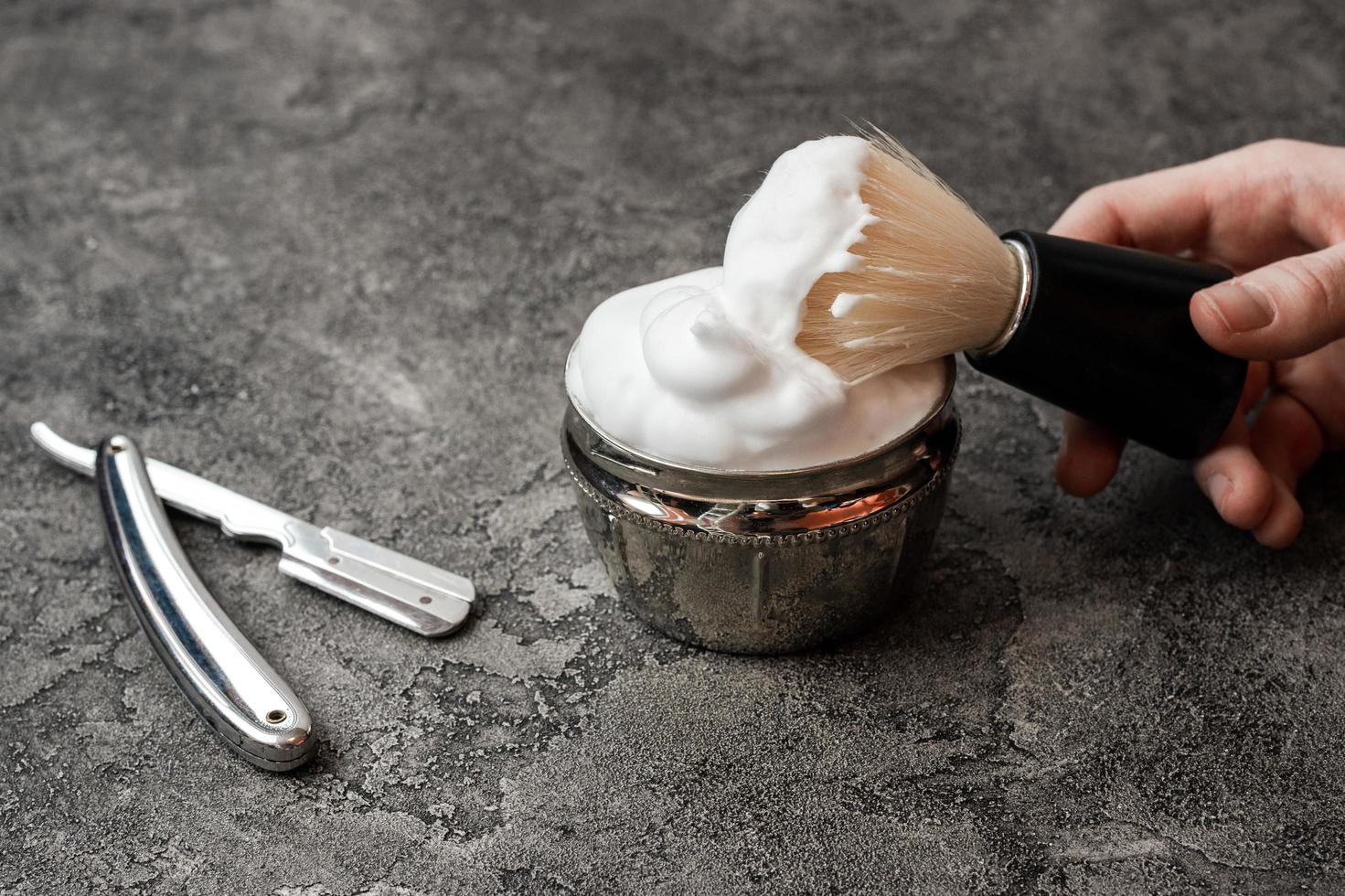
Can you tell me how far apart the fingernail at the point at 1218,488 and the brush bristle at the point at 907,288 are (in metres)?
0.26

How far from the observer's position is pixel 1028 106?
64.6 inches

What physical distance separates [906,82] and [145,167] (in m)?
0.98

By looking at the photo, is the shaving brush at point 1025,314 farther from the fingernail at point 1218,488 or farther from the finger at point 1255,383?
the finger at point 1255,383

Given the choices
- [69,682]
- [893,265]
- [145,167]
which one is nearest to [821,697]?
[893,265]

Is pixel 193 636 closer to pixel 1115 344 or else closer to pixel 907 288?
pixel 907 288

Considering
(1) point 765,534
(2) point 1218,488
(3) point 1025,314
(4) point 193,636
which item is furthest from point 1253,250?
(4) point 193,636

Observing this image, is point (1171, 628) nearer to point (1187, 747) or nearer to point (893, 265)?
point (1187, 747)

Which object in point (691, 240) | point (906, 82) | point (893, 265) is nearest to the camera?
point (893, 265)

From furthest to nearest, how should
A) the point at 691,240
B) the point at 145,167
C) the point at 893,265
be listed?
the point at 145,167 → the point at 691,240 → the point at 893,265

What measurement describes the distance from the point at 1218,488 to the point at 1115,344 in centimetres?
20

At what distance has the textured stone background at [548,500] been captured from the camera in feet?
2.69

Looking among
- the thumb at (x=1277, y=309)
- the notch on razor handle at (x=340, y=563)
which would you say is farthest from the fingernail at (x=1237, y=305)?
the notch on razor handle at (x=340, y=563)

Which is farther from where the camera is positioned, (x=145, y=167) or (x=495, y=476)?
(x=145, y=167)

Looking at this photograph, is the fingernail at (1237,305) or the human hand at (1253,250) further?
the human hand at (1253,250)
